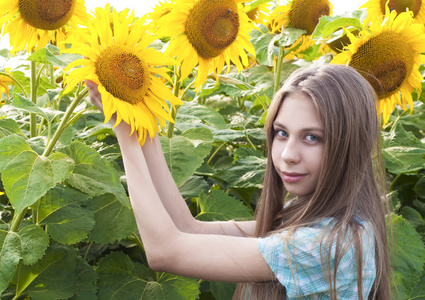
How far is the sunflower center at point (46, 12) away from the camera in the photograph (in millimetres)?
1563

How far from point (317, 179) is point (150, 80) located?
42 cm

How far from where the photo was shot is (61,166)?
125 cm

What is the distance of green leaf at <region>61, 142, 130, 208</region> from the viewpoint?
52.4 inches

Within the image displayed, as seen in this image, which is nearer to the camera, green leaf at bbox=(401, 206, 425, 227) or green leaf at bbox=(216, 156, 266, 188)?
green leaf at bbox=(216, 156, 266, 188)

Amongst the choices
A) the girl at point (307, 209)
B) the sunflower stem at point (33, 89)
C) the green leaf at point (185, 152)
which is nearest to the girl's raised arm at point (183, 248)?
the girl at point (307, 209)

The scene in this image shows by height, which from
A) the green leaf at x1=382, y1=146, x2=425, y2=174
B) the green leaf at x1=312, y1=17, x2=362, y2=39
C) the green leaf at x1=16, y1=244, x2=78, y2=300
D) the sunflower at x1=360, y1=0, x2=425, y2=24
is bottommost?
the green leaf at x1=16, y1=244, x2=78, y2=300

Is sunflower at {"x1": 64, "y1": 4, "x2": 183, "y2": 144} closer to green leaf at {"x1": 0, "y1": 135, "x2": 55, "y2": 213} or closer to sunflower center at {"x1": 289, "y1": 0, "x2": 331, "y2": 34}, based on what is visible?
green leaf at {"x1": 0, "y1": 135, "x2": 55, "y2": 213}

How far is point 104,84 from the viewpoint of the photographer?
115 centimetres

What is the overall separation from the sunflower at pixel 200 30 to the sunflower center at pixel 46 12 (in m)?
0.27

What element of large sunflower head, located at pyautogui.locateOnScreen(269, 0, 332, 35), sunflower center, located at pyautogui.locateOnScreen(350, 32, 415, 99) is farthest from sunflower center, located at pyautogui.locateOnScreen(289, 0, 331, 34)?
sunflower center, located at pyautogui.locateOnScreen(350, 32, 415, 99)

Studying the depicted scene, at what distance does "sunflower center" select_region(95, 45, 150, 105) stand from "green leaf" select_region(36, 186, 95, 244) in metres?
0.35

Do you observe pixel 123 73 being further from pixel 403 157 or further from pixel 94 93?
pixel 403 157

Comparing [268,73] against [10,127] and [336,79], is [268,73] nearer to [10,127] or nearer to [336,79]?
[336,79]

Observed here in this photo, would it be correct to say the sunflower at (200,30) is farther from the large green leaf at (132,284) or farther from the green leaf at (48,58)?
the large green leaf at (132,284)
